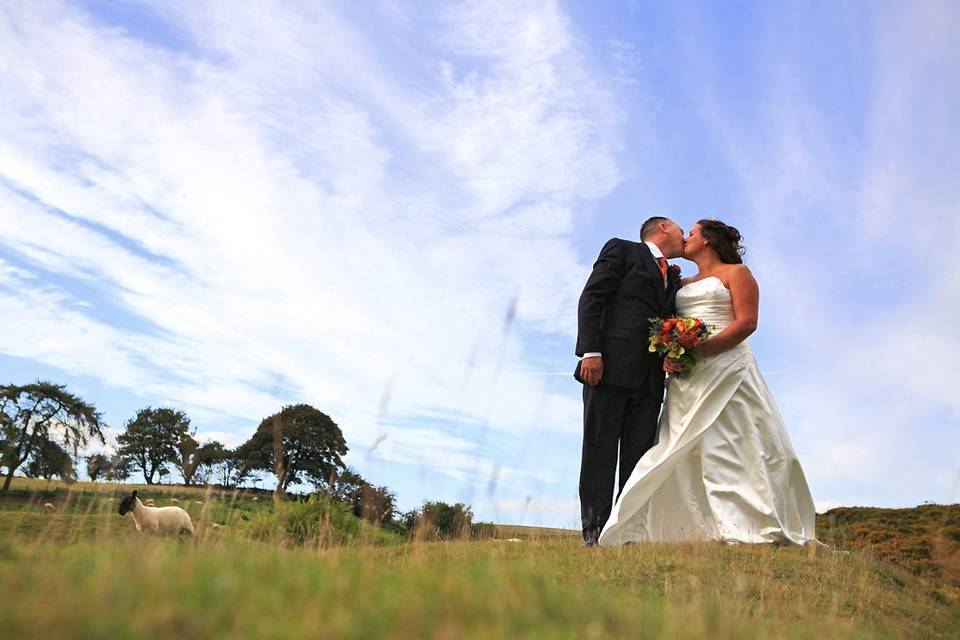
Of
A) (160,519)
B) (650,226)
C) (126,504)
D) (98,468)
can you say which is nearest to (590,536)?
(650,226)

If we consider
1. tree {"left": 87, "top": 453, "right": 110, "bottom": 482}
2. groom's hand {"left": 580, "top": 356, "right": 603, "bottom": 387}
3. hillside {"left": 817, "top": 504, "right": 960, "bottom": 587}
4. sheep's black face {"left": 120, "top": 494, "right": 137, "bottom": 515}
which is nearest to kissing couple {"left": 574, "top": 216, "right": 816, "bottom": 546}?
groom's hand {"left": 580, "top": 356, "right": 603, "bottom": 387}

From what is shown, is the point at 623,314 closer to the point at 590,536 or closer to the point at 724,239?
the point at 724,239

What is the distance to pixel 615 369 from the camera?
29.3 ft

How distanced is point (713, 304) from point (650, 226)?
1428 mm

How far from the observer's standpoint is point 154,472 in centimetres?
4466

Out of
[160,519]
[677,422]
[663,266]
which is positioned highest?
[663,266]

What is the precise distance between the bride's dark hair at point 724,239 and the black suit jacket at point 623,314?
2.68 ft

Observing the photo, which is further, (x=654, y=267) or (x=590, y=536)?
(x=654, y=267)

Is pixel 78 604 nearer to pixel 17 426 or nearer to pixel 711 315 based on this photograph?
pixel 711 315

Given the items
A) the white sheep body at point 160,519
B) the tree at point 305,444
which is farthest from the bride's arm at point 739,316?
the tree at point 305,444

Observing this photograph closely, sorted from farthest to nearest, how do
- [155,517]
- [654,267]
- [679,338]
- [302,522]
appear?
[302,522], [155,517], [654,267], [679,338]

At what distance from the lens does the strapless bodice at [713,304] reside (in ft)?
29.9

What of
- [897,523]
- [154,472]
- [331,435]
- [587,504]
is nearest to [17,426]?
[331,435]

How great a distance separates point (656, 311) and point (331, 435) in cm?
2189
